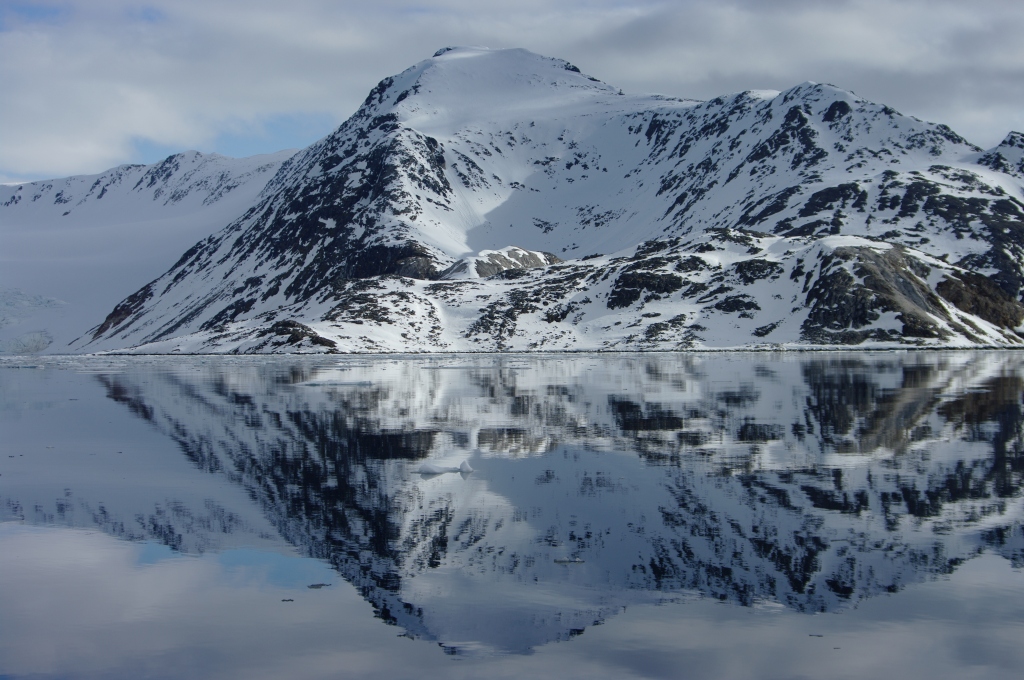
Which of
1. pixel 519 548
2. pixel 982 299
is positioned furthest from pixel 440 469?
pixel 982 299

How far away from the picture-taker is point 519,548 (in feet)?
60.4

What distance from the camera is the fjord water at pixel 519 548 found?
13141 millimetres

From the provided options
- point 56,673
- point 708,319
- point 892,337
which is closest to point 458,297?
point 708,319

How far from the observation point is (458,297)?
526 ft

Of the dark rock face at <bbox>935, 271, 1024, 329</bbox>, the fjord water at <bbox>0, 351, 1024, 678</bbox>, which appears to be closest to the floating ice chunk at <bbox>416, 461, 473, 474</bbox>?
the fjord water at <bbox>0, 351, 1024, 678</bbox>

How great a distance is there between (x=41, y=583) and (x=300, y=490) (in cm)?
791

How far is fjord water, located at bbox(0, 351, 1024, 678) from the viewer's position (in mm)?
13141

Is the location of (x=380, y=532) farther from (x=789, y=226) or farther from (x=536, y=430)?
(x=789, y=226)

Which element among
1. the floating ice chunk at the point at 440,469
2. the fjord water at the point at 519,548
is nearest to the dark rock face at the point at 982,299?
the fjord water at the point at 519,548

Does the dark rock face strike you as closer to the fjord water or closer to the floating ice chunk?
the fjord water

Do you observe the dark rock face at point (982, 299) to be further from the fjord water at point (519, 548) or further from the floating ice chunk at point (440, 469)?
the floating ice chunk at point (440, 469)

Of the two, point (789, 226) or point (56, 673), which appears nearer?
point (56, 673)

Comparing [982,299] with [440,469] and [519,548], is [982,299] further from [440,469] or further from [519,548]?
[519,548]

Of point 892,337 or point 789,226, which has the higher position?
point 789,226
